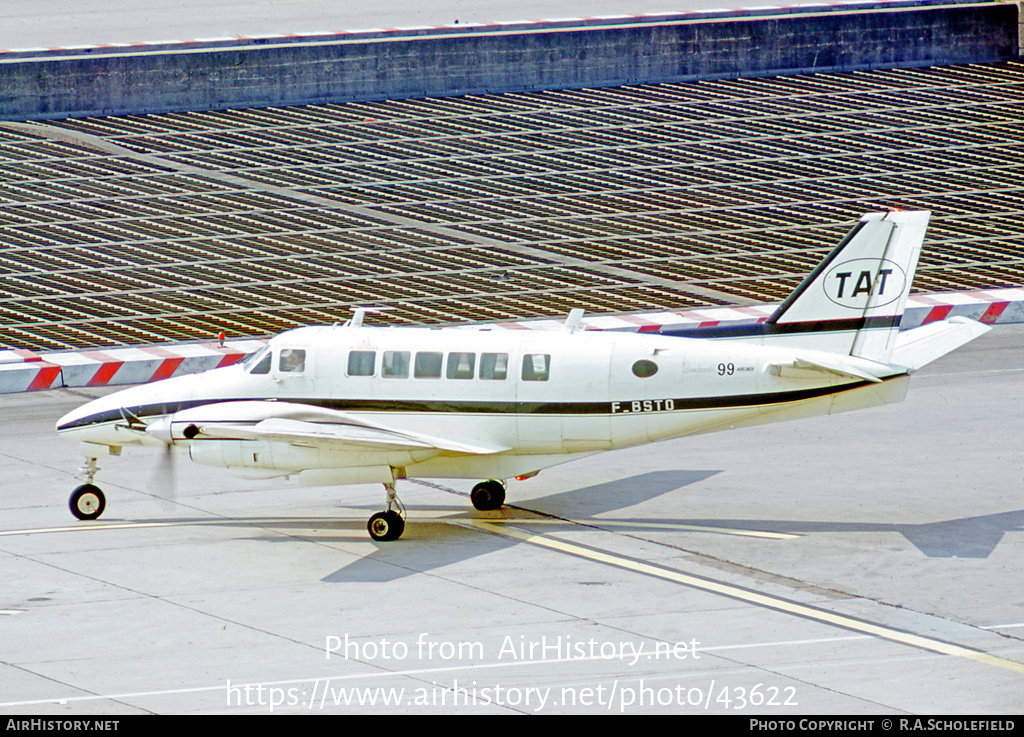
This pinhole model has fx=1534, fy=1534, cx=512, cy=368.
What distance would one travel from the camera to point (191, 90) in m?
50.9

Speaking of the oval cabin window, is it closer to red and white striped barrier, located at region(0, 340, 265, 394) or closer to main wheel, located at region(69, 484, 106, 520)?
main wheel, located at region(69, 484, 106, 520)

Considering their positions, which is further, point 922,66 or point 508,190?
point 922,66

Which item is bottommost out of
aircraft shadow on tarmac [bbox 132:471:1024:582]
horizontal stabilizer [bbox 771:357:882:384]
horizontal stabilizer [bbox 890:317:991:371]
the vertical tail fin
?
aircraft shadow on tarmac [bbox 132:471:1024:582]

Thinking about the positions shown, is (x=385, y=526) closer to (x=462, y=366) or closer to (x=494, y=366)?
(x=462, y=366)

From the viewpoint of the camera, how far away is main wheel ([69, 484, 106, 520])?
2291 centimetres

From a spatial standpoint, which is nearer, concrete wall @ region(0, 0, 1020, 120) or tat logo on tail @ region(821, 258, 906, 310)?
tat logo on tail @ region(821, 258, 906, 310)

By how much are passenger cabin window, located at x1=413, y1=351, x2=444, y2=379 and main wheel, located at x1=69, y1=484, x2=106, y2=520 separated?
5.11 meters

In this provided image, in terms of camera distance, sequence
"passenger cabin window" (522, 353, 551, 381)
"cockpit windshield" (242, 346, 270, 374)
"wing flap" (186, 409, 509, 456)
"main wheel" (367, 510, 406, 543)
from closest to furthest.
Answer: "wing flap" (186, 409, 509, 456) < "main wheel" (367, 510, 406, 543) < "passenger cabin window" (522, 353, 551, 381) < "cockpit windshield" (242, 346, 270, 374)

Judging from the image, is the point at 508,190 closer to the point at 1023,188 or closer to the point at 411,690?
the point at 1023,188

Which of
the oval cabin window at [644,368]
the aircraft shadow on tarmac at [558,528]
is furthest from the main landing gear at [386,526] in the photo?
the oval cabin window at [644,368]

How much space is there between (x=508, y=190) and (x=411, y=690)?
31501 mm

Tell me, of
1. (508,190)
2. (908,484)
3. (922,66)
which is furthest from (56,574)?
Result: (922,66)

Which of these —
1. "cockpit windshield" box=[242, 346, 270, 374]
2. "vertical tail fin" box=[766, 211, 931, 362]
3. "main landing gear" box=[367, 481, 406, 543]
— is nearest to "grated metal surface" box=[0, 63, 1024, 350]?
"cockpit windshield" box=[242, 346, 270, 374]

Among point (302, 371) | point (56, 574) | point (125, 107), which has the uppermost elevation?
point (125, 107)
